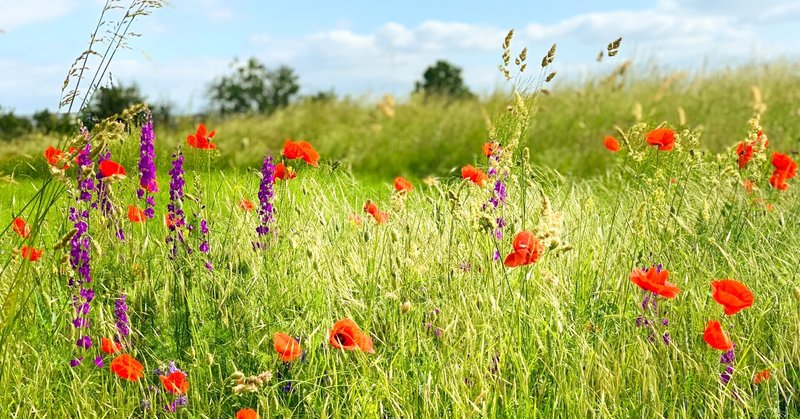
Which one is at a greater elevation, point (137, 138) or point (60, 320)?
point (137, 138)

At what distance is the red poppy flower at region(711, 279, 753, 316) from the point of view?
2.09 meters

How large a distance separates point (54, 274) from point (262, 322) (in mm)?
893

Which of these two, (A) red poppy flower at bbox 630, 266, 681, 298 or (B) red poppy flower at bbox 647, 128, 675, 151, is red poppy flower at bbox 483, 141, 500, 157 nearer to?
(B) red poppy flower at bbox 647, 128, 675, 151

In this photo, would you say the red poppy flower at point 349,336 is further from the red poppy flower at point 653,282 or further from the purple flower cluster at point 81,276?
Result: the purple flower cluster at point 81,276

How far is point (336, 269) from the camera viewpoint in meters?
2.99

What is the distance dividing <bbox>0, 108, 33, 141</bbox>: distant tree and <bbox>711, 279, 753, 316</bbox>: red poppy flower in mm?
9430

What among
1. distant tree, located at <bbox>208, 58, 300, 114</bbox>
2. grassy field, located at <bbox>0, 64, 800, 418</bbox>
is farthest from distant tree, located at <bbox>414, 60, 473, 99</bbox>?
grassy field, located at <bbox>0, 64, 800, 418</bbox>

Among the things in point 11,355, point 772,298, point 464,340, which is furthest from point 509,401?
point 11,355

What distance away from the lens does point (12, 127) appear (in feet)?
35.7

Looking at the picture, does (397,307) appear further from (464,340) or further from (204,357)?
(204,357)

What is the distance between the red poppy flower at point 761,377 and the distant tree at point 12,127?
934cm

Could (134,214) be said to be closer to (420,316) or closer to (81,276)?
(81,276)

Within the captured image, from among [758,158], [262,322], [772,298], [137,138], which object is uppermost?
[137,138]

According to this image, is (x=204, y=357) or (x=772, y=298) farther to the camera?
(x=772, y=298)
